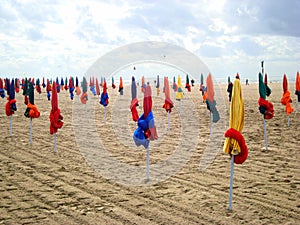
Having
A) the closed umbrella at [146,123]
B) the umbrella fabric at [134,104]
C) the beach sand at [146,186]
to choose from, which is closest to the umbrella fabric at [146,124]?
the closed umbrella at [146,123]

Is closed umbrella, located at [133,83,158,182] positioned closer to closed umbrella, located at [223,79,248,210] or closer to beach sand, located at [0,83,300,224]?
beach sand, located at [0,83,300,224]

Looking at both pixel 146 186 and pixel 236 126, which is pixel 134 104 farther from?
pixel 236 126

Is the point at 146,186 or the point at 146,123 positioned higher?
the point at 146,123

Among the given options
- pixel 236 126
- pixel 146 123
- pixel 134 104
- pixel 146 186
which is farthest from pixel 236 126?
pixel 134 104

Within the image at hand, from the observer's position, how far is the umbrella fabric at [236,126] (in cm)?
540

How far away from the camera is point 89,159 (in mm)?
9117

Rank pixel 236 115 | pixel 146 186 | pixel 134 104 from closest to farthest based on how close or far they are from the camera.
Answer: pixel 236 115 → pixel 146 186 → pixel 134 104

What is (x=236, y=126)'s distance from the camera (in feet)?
18.0

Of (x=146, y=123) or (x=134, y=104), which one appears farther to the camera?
(x=134, y=104)

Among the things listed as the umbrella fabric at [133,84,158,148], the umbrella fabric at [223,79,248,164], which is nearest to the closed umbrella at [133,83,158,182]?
the umbrella fabric at [133,84,158,148]

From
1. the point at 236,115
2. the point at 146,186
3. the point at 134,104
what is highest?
the point at 134,104

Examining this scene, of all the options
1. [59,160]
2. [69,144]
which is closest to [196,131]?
[69,144]

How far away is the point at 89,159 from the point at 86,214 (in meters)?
3.78

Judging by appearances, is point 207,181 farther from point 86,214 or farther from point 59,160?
point 59,160
